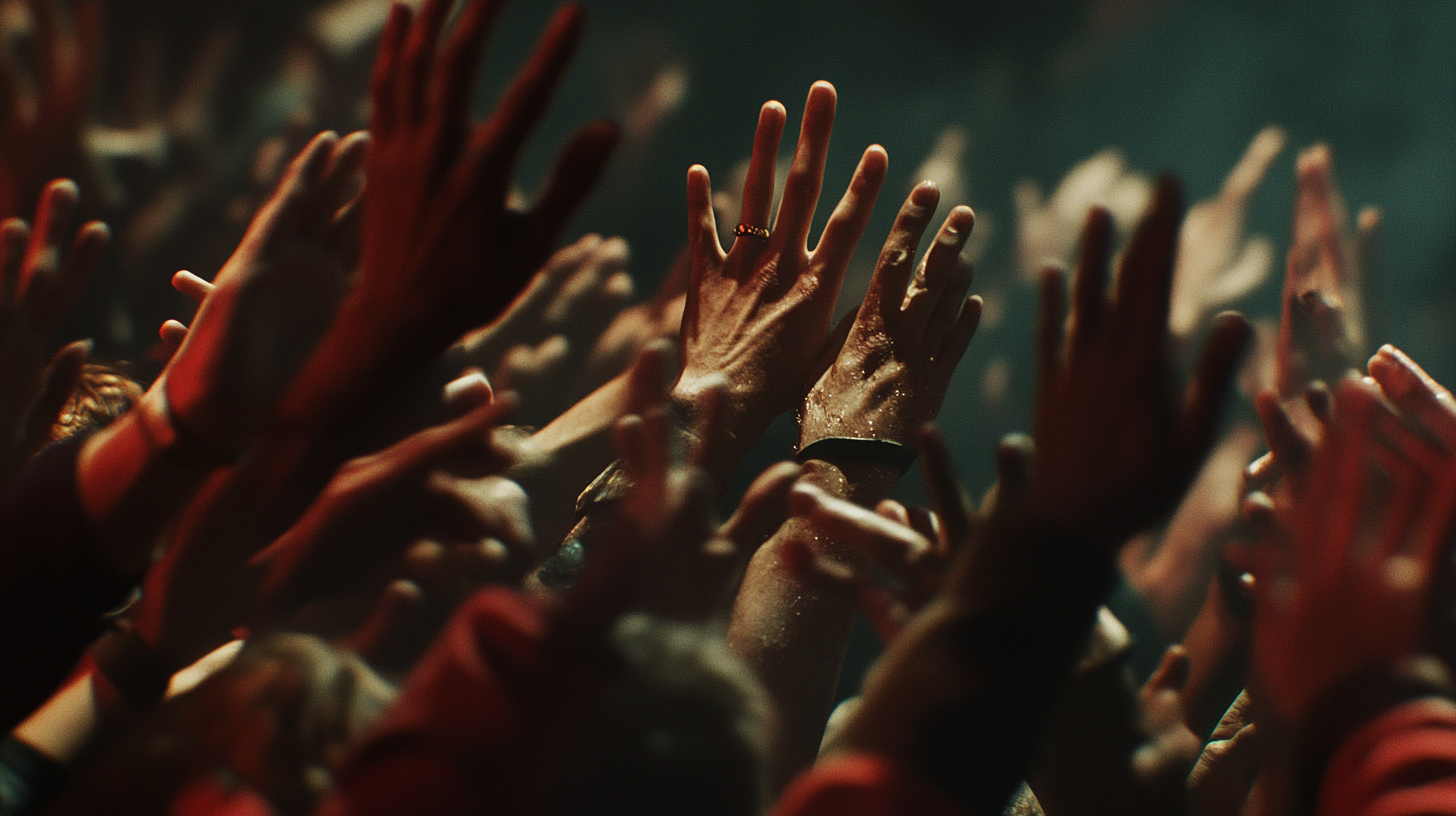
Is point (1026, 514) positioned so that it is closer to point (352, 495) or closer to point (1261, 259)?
point (352, 495)

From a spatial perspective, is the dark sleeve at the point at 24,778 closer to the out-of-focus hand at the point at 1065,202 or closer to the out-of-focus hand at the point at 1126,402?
the out-of-focus hand at the point at 1126,402

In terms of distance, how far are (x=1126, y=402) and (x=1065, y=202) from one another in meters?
1.86

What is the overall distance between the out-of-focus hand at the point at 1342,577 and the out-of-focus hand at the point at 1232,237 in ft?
5.25

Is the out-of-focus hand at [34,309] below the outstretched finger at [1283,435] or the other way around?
the other way around

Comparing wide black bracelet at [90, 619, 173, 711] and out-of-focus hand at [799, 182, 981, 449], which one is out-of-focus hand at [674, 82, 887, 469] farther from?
wide black bracelet at [90, 619, 173, 711]

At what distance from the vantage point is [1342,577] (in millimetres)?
471

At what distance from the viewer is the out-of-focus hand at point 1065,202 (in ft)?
6.69

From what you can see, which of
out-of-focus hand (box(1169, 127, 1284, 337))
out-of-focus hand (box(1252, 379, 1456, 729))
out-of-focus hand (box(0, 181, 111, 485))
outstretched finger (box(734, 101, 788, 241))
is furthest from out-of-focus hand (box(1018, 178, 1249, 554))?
out-of-focus hand (box(1169, 127, 1284, 337))

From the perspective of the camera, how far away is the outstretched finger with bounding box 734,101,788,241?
85cm

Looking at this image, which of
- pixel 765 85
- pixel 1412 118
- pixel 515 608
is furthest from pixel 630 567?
pixel 1412 118

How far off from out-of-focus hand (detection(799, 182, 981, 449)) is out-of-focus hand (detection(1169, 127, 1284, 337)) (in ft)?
4.58

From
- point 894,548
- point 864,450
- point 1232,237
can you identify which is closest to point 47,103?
point 864,450

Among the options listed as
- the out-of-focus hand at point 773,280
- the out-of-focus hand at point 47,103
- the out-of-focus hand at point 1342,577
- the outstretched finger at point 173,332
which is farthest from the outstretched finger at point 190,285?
the out-of-focus hand at point 1342,577

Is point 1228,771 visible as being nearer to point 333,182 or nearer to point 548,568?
point 548,568
